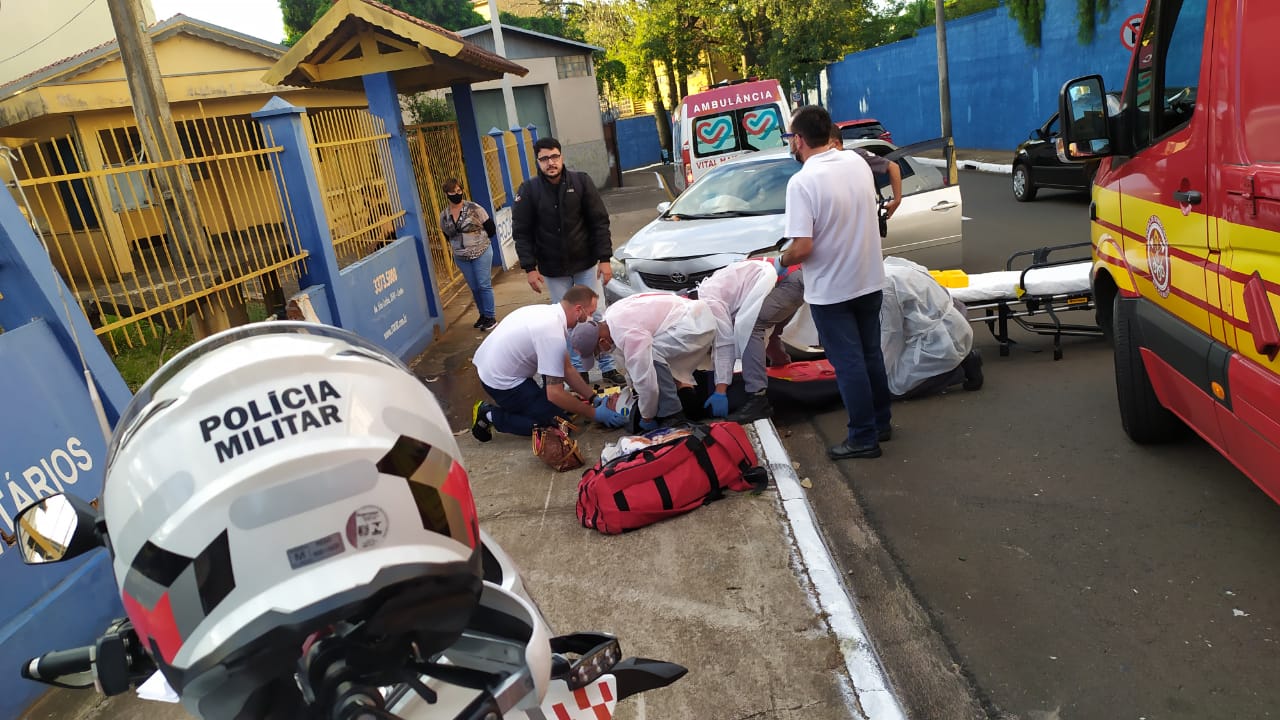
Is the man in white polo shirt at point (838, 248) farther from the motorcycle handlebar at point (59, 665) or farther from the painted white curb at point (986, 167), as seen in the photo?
the painted white curb at point (986, 167)

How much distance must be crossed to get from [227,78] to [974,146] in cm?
1866

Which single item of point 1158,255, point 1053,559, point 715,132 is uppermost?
point 715,132

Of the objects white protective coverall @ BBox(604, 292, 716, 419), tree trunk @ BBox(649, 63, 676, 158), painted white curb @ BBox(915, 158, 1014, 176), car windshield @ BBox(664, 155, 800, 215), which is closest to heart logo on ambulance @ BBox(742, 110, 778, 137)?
car windshield @ BBox(664, 155, 800, 215)

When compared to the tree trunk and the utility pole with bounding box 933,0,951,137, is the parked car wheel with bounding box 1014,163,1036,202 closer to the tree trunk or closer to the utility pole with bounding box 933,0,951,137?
the utility pole with bounding box 933,0,951,137

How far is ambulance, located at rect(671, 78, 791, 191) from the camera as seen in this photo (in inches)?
507

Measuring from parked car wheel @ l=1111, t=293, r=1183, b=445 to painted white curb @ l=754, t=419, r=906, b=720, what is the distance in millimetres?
1655

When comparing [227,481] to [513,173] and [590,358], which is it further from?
[513,173]

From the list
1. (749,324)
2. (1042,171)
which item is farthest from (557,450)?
(1042,171)

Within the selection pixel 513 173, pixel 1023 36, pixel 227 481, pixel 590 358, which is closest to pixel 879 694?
pixel 227 481

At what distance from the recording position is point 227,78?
1773 centimetres

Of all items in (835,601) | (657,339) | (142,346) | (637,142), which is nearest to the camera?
(835,601)

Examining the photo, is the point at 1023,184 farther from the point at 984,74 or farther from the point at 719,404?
the point at 719,404

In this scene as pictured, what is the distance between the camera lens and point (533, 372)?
5.77 m

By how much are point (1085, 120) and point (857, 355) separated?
1579mm
